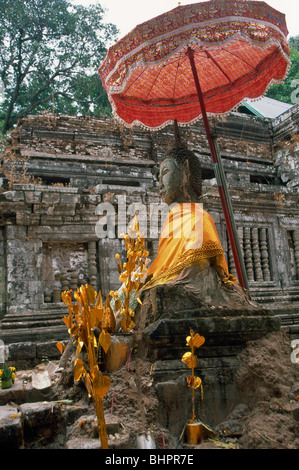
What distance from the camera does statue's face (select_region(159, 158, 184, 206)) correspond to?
158 inches

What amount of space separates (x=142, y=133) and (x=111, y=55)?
748cm

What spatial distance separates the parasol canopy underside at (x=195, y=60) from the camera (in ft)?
12.2

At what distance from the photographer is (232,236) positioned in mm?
4352

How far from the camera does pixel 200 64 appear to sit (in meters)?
5.10

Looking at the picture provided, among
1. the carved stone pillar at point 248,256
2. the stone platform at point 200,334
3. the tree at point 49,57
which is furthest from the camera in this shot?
the tree at point 49,57

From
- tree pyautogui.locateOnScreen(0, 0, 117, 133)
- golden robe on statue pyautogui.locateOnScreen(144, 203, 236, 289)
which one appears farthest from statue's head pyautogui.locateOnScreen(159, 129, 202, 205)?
tree pyautogui.locateOnScreen(0, 0, 117, 133)

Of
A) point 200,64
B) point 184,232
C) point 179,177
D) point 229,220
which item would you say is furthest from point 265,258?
point 184,232

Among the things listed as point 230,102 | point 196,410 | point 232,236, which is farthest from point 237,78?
point 196,410

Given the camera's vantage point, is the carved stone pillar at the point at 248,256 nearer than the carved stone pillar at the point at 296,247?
Yes

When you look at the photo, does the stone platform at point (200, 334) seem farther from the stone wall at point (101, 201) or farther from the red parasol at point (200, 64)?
the stone wall at point (101, 201)

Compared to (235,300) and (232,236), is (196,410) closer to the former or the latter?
(235,300)

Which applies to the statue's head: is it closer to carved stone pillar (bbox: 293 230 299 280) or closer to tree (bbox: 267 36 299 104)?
carved stone pillar (bbox: 293 230 299 280)

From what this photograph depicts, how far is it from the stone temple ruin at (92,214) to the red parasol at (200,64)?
787 mm

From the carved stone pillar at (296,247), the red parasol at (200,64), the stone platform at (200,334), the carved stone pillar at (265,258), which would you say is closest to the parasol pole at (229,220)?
the red parasol at (200,64)
